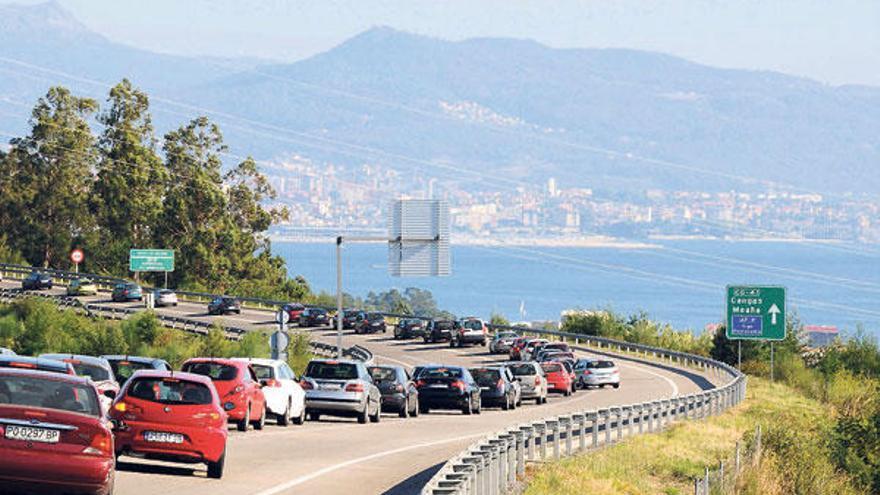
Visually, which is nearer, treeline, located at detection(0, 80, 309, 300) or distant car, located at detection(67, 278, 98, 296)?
distant car, located at detection(67, 278, 98, 296)

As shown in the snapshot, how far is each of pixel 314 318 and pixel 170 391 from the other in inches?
3184

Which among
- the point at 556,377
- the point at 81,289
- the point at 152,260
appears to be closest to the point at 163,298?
the point at 81,289

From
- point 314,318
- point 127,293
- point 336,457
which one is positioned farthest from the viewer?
point 127,293

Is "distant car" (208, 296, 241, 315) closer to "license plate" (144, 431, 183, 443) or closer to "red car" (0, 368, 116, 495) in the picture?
"license plate" (144, 431, 183, 443)

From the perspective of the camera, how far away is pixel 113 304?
112m

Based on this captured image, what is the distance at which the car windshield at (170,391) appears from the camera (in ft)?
80.4

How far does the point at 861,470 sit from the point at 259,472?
20.5 metres

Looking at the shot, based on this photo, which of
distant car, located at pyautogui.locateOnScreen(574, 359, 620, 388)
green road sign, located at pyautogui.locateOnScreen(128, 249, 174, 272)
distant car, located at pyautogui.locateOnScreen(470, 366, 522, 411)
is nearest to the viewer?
distant car, located at pyautogui.locateOnScreen(470, 366, 522, 411)

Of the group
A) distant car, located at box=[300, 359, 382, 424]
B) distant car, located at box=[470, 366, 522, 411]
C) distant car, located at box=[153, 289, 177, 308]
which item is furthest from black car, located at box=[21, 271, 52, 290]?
distant car, located at box=[300, 359, 382, 424]

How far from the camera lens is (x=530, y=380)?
56156 millimetres

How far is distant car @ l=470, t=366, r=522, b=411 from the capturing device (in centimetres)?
5162

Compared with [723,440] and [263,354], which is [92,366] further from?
[263,354]

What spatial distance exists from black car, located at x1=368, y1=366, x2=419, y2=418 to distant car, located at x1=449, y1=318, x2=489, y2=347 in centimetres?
5124

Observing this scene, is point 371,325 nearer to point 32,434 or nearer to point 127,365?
point 127,365
